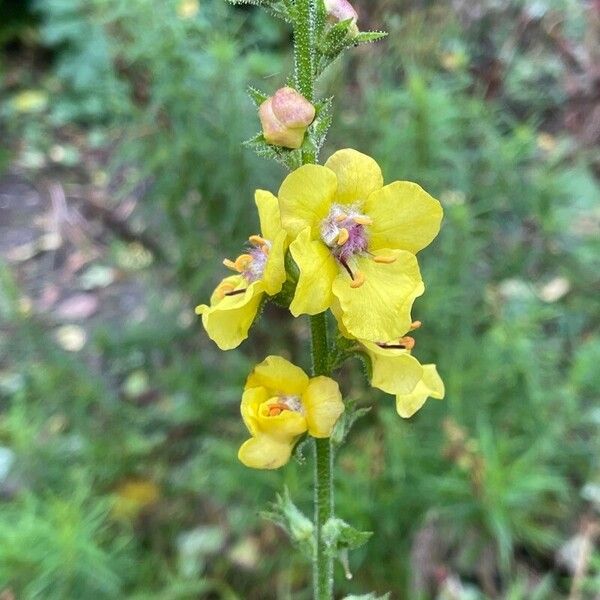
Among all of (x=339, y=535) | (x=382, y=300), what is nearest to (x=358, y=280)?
(x=382, y=300)

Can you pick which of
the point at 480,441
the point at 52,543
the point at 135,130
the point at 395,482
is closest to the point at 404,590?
the point at 395,482

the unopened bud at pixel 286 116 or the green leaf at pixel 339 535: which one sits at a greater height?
the unopened bud at pixel 286 116

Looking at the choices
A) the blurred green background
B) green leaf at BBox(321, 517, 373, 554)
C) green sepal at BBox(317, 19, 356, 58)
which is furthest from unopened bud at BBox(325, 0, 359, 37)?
the blurred green background

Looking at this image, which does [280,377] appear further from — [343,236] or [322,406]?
[343,236]

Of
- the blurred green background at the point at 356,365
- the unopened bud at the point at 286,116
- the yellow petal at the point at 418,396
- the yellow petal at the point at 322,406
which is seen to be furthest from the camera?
the blurred green background at the point at 356,365

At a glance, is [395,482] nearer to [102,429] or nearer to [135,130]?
[102,429]

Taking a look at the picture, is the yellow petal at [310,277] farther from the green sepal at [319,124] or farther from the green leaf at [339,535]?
the green leaf at [339,535]

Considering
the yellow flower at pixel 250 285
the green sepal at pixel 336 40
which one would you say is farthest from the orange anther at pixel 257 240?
the green sepal at pixel 336 40
